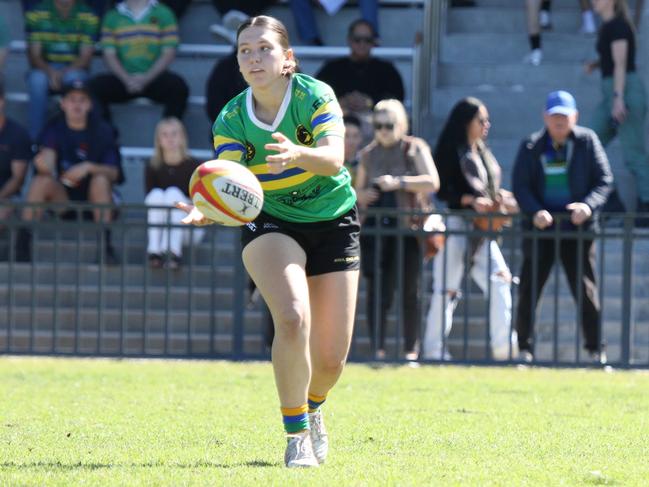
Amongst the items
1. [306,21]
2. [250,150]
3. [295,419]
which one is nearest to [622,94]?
[306,21]

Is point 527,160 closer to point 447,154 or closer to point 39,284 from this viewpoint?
point 447,154

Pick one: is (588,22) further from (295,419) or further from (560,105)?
(295,419)

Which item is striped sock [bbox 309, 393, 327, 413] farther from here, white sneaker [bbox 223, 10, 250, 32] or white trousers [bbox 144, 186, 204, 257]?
white sneaker [bbox 223, 10, 250, 32]

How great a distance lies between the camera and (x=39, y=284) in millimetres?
14492

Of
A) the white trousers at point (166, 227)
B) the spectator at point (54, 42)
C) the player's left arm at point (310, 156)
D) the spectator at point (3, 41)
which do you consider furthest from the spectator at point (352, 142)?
the player's left arm at point (310, 156)

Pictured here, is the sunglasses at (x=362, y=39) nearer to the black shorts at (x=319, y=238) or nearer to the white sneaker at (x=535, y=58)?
the white sneaker at (x=535, y=58)

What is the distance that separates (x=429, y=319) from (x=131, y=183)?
5524 millimetres

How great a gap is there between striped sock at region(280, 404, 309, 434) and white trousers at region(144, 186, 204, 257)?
6.52m

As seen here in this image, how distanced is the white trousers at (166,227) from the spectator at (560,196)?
121 inches

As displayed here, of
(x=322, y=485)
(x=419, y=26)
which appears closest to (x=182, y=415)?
(x=322, y=485)

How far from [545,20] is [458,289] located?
621 centimetres

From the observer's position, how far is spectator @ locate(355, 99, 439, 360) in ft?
42.8

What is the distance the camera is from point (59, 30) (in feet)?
57.8

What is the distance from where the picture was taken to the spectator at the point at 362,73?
16.0 meters
